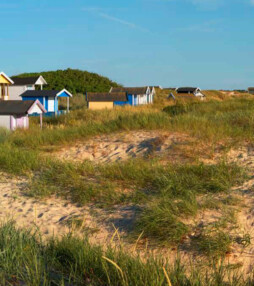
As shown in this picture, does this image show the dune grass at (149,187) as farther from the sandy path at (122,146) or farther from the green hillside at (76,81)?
the green hillside at (76,81)

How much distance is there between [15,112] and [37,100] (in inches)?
49.6

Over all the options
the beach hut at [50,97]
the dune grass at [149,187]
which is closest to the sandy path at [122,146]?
the dune grass at [149,187]

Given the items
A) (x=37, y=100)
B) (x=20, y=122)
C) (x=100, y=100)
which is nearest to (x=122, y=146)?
(x=37, y=100)

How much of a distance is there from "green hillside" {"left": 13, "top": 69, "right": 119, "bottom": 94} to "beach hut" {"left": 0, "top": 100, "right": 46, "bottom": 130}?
119 ft

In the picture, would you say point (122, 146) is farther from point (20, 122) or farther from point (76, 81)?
point (76, 81)

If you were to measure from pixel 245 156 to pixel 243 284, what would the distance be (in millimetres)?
5140

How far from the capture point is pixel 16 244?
401 cm

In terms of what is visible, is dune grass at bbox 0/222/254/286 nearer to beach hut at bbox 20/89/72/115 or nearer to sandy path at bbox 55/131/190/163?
sandy path at bbox 55/131/190/163

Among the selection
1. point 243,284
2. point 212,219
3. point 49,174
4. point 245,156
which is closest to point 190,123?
point 245,156

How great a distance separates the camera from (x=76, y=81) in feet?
193

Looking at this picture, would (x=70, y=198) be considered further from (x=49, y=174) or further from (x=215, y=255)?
(x=215, y=255)

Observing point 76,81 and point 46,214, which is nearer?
point 46,214

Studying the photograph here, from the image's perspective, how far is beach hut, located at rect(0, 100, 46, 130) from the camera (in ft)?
56.0

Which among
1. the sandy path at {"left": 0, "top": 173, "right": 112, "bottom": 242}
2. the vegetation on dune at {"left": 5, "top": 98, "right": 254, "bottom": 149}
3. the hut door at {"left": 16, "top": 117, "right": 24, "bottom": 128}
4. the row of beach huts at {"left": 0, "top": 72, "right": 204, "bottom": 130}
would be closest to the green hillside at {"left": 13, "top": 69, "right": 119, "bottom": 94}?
the row of beach huts at {"left": 0, "top": 72, "right": 204, "bottom": 130}
